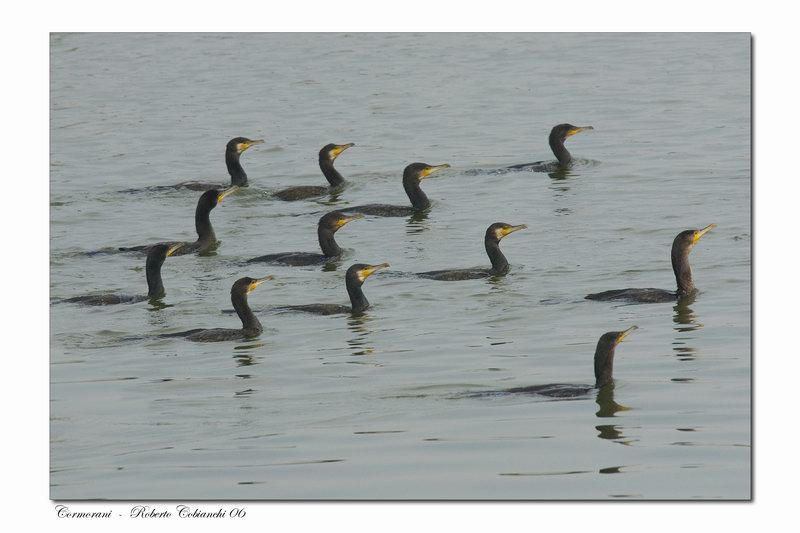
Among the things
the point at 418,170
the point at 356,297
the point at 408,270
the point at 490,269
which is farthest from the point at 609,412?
the point at 418,170

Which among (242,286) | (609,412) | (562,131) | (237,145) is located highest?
(562,131)

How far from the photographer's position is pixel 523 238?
20359 mm

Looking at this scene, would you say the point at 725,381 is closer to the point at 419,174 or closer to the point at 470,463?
the point at 470,463

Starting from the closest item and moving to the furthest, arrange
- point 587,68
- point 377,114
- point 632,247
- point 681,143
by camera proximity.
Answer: point 632,247 → point 681,143 → point 377,114 → point 587,68

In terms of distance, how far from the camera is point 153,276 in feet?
57.2

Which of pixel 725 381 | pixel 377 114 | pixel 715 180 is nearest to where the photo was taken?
pixel 725 381

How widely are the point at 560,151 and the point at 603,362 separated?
518 inches

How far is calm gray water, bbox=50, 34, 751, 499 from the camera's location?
1096 centimetres

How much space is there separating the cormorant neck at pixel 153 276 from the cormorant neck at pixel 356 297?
241 centimetres

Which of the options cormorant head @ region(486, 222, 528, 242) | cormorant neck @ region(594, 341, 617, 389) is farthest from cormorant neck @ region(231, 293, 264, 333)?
cormorant neck @ region(594, 341, 617, 389)

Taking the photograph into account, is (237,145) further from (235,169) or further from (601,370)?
(601,370)

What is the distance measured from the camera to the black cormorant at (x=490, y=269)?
17.8 metres

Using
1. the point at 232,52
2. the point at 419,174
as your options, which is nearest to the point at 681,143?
the point at 419,174

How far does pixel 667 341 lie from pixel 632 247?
478 cm
